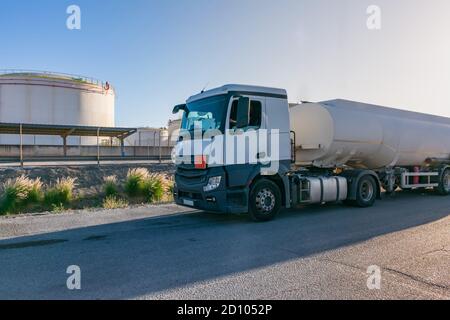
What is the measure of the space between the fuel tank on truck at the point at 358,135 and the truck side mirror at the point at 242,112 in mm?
3276

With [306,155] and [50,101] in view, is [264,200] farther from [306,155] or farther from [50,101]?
[50,101]

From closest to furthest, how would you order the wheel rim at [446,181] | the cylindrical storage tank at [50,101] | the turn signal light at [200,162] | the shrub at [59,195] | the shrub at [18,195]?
the turn signal light at [200,162], the shrub at [18,195], the shrub at [59,195], the wheel rim at [446,181], the cylindrical storage tank at [50,101]

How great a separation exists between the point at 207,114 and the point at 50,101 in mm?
47855

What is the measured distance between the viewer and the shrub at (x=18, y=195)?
38.0 feet

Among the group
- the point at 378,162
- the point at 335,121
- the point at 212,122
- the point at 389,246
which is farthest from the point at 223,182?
the point at 378,162

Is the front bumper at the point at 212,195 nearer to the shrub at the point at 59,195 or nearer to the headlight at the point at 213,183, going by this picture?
the headlight at the point at 213,183

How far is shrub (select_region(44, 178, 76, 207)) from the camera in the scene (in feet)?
41.2

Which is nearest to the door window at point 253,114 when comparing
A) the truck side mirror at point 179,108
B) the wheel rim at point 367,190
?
the truck side mirror at point 179,108

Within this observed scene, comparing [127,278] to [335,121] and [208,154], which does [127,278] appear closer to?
[208,154]

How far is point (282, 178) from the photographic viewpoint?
882 cm

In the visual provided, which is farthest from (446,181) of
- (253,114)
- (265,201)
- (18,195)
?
(18,195)

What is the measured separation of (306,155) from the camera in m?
10.6

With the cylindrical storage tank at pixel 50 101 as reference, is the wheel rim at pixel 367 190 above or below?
below

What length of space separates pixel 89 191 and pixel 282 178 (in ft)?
31.2
